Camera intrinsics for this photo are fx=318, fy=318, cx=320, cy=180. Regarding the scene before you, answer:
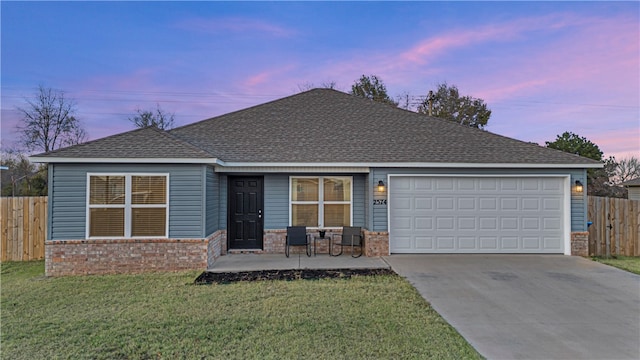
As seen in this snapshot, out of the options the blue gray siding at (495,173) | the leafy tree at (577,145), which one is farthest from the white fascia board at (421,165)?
the leafy tree at (577,145)

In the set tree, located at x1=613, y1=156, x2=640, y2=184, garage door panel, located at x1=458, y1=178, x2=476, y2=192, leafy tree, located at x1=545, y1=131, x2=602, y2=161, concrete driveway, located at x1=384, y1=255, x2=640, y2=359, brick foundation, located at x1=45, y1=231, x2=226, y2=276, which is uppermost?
leafy tree, located at x1=545, y1=131, x2=602, y2=161

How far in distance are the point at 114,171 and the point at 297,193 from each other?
4468 mm

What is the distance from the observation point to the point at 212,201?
8.09 meters

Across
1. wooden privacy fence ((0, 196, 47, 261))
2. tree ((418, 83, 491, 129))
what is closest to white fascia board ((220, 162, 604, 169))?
wooden privacy fence ((0, 196, 47, 261))

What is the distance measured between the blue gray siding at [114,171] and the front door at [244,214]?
5.81 feet

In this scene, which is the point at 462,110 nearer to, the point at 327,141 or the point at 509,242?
the point at 509,242

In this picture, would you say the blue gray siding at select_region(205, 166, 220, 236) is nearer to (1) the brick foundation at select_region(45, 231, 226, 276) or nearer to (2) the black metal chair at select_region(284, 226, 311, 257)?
(1) the brick foundation at select_region(45, 231, 226, 276)

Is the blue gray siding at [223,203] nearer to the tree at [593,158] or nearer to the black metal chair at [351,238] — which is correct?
the black metal chair at [351,238]

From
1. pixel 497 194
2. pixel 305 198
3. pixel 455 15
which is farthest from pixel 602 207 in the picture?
pixel 305 198

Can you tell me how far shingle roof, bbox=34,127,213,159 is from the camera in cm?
698

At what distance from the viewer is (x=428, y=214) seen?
861 centimetres

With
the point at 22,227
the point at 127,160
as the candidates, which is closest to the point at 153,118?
the point at 22,227

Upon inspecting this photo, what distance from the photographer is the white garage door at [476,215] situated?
28.1 feet

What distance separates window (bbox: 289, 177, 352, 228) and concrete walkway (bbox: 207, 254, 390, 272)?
39.8 inches
